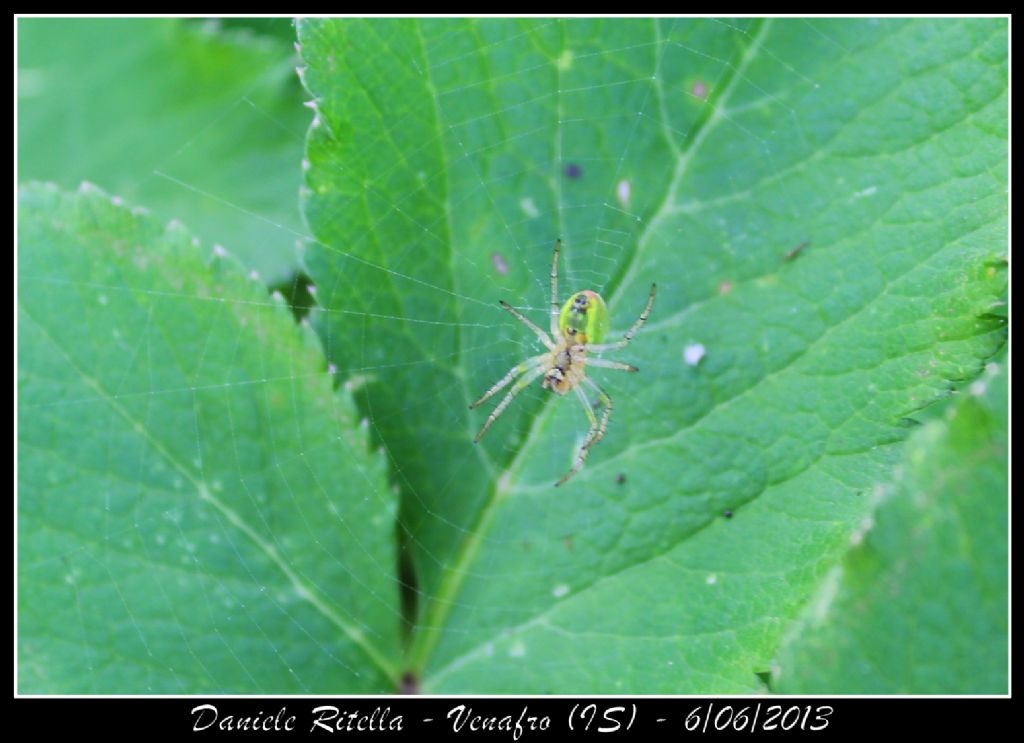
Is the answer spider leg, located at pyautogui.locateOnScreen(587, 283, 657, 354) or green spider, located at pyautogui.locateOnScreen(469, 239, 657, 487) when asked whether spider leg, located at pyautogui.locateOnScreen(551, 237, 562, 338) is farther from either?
spider leg, located at pyautogui.locateOnScreen(587, 283, 657, 354)

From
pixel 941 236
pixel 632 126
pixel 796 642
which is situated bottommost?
pixel 796 642

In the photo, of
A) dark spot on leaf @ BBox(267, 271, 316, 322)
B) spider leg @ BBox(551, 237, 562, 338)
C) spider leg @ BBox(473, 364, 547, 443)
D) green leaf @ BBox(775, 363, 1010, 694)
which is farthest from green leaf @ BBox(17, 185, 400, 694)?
green leaf @ BBox(775, 363, 1010, 694)

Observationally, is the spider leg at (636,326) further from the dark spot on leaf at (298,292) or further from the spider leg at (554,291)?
the dark spot on leaf at (298,292)

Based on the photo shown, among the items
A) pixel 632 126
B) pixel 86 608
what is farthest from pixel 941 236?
pixel 86 608

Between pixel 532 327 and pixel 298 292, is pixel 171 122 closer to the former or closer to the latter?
pixel 298 292

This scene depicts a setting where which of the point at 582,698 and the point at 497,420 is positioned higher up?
the point at 497,420

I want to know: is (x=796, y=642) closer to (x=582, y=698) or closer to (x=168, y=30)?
(x=582, y=698)
